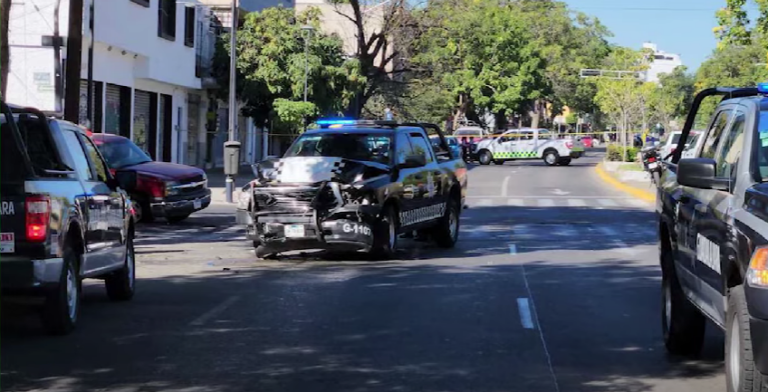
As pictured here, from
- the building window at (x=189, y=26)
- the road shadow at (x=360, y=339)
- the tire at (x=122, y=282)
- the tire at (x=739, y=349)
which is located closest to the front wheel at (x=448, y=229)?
the road shadow at (x=360, y=339)

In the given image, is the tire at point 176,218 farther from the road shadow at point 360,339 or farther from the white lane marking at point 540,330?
the white lane marking at point 540,330

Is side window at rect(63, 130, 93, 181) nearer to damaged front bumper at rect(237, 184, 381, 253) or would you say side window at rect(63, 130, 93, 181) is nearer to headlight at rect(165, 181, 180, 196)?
damaged front bumper at rect(237, 184, 381, 253)

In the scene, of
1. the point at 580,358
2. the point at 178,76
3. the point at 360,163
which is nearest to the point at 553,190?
the point at 178,76

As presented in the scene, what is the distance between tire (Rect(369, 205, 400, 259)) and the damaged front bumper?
0.43ft

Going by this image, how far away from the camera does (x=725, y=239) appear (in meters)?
6.53

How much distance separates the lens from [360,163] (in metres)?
15.4

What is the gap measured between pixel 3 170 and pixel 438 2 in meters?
57.0

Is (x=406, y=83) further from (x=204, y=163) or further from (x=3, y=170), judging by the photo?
(x=3, y=170)

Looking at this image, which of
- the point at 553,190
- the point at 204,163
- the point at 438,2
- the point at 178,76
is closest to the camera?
the point at 553,190

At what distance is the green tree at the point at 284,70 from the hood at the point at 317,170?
27.1 meters

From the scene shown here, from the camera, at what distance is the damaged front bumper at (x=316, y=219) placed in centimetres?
1485

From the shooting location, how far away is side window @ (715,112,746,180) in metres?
7.16

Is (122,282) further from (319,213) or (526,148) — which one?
(526,148)

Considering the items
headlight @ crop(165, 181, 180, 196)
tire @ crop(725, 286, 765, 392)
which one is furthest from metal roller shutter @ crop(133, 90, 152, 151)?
tire @ crop(725, 286, 765, 392)
